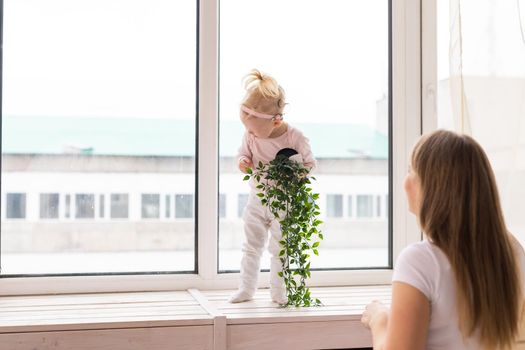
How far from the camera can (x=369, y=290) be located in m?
2.30

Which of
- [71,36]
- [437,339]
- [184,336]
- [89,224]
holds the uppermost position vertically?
[71,36]

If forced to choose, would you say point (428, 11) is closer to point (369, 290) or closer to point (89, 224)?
point (369, 290)

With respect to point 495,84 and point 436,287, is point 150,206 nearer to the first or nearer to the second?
point 495,84

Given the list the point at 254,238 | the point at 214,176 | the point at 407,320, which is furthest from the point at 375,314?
the point at 214,176

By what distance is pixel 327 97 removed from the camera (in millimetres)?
2447

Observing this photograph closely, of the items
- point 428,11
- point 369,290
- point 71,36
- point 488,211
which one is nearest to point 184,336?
point 369,290

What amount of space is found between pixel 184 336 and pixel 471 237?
0.89m

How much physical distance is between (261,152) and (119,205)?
1.78 feet

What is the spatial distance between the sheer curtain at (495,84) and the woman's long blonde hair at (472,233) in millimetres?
798

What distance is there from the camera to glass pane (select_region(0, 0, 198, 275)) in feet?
7.28

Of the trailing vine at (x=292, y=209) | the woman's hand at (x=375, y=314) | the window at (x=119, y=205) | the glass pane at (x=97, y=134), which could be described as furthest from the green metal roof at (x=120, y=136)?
the woman's hand at (x=375, y=314)

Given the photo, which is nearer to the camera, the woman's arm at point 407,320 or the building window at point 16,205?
the woman's arm at point 407,320

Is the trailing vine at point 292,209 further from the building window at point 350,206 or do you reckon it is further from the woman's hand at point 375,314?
the woman's hand at point 375,314

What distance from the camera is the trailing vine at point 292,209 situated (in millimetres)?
1967
